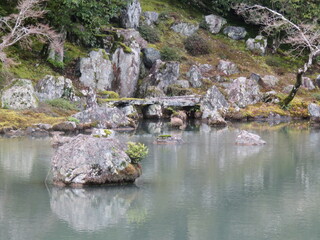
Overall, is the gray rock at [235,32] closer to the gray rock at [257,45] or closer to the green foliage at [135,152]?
the gray rock at [257,45]

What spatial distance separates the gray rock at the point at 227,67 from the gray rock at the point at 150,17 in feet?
29.7

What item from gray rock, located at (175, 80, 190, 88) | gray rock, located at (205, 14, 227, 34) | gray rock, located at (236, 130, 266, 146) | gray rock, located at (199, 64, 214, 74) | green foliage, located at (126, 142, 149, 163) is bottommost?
gray rock, located at (236, 130, 266, 146)

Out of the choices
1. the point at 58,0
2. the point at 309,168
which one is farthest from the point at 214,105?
the point at 309,168

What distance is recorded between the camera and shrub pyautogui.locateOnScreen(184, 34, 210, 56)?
5222 cm

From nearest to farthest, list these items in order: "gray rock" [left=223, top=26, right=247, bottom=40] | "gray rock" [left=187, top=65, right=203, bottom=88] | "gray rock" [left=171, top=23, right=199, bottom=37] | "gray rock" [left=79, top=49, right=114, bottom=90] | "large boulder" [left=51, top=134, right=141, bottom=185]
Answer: "large boulder" [left=51, top=134, right=141, bottom=185], "gray rock" [left=79, top=49, right=114, bottom=90], "gray rock" [left=187, top=65, right=203, bottom=88], "gray rock" [left=171, top=23, right=199, bottom=37], "gray rock" [left=223, top=26, right=247, bottom=40]

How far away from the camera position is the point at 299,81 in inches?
1607

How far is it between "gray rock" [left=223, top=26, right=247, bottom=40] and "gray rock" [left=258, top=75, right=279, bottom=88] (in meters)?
9.87

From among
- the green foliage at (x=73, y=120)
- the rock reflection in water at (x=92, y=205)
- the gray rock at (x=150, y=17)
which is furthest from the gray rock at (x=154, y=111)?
the rock reflection in water at (x=92, y=205)

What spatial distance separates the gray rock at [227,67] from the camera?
1917 inches

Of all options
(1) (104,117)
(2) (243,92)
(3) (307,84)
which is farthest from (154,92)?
(3) (307,84)

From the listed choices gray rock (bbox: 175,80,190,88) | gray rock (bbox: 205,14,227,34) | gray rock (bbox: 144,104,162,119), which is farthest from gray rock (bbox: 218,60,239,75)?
gray rock (bbox: 144,104,162,119)

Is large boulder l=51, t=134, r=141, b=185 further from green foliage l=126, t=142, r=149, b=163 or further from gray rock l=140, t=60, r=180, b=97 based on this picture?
gray rock l=140, t=60, r=180, b=97

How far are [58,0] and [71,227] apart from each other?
1151 inches

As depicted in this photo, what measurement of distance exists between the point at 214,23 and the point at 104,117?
28.8 metres
